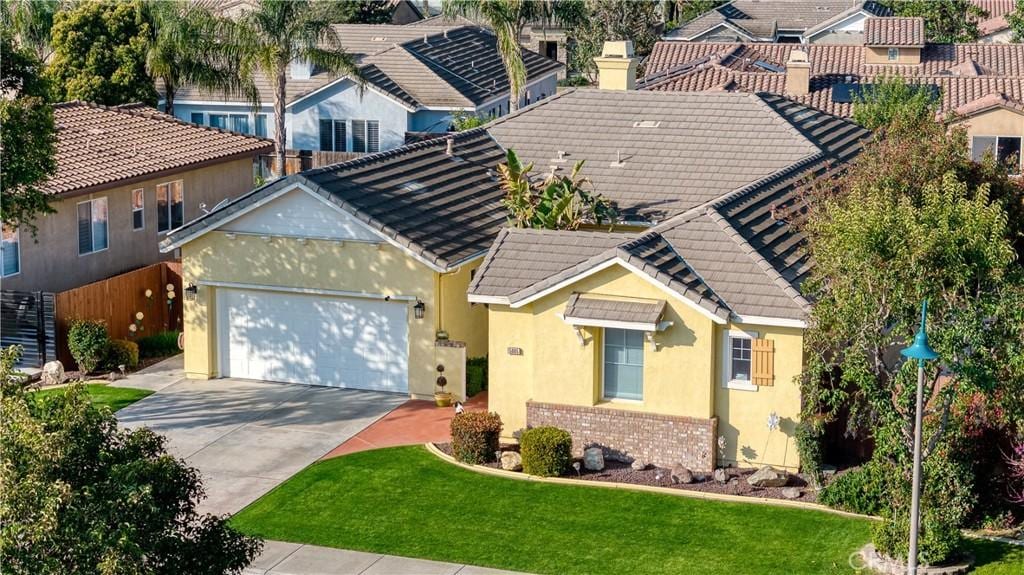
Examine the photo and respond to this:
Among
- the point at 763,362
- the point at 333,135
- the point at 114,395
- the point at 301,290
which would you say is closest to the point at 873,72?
the point at 333,135

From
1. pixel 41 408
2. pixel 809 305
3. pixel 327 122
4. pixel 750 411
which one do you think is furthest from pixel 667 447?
pixel 327 122

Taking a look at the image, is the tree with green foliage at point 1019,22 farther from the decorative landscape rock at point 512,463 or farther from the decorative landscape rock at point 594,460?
the decorative landscape rock at point 512,463

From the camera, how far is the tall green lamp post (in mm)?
19125

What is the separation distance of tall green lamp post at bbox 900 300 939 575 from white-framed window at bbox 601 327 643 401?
586 cm

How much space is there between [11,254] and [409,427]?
10.7 meters

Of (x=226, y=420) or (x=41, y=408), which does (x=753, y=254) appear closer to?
(x=226, y=420)

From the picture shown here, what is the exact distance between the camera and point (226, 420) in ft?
94.8

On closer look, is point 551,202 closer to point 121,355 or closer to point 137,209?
point 121,355

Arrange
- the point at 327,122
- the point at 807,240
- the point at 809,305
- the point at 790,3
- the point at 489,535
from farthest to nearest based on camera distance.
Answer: the point at 790,3 → the point at 327,122 → the point at 807,240 → the point at 809,305 → the point at 489,535

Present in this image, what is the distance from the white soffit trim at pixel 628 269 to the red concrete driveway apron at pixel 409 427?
3.08 m

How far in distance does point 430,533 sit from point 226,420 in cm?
710

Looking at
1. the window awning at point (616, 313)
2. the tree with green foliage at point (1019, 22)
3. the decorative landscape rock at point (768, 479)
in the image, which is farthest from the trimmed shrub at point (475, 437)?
the tree with green foliage at point (1019, 22)

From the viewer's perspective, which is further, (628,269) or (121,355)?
(121,355)

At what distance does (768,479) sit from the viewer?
980 inches
